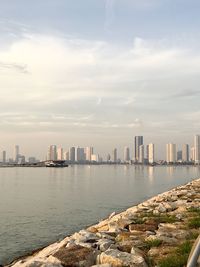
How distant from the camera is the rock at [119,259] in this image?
7457 mm

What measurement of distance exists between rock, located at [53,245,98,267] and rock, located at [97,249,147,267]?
210mm

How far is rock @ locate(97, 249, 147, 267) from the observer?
24.5 feet

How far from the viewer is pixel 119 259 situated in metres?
7.67

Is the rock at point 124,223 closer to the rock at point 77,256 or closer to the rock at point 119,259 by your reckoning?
the rock at point 77,256

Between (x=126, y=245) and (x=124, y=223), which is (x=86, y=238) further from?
(x=124, y=223)

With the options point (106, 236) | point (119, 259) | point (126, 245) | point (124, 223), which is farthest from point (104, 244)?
point (124, 223)

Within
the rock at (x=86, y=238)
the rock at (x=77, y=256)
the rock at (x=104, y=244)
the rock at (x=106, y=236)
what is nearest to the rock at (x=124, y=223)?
the rock at (x=106, y=236)

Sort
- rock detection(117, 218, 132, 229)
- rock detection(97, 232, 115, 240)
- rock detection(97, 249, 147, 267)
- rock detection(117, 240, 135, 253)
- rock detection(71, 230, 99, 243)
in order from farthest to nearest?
1. rock detection(117, 218, 132, 229)
2. rock detection(97, 232, 115, 240)
3. rock detection(71, 230, 99, 243)
4. rock detection(117, 240, 135, 253)
5. rock detection(97, 249, 147, 267)

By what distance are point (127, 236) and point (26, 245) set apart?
728cm

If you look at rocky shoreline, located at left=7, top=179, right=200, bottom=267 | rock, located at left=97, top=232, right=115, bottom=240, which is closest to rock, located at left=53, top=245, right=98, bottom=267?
rocky shoreline, located at left=7, top=179, right=200, bottom=267

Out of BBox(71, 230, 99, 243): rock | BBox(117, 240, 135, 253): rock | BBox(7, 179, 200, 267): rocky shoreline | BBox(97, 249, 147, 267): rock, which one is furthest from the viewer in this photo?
BBox(71, 230, 99, 243): rock

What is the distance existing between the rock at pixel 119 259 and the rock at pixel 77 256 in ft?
0.69

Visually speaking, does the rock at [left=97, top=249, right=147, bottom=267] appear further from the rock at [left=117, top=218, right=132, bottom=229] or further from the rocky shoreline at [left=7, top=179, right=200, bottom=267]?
the rock at [left=117, top=218, right=132, bottom=229]

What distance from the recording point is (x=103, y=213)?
26.8 meters
